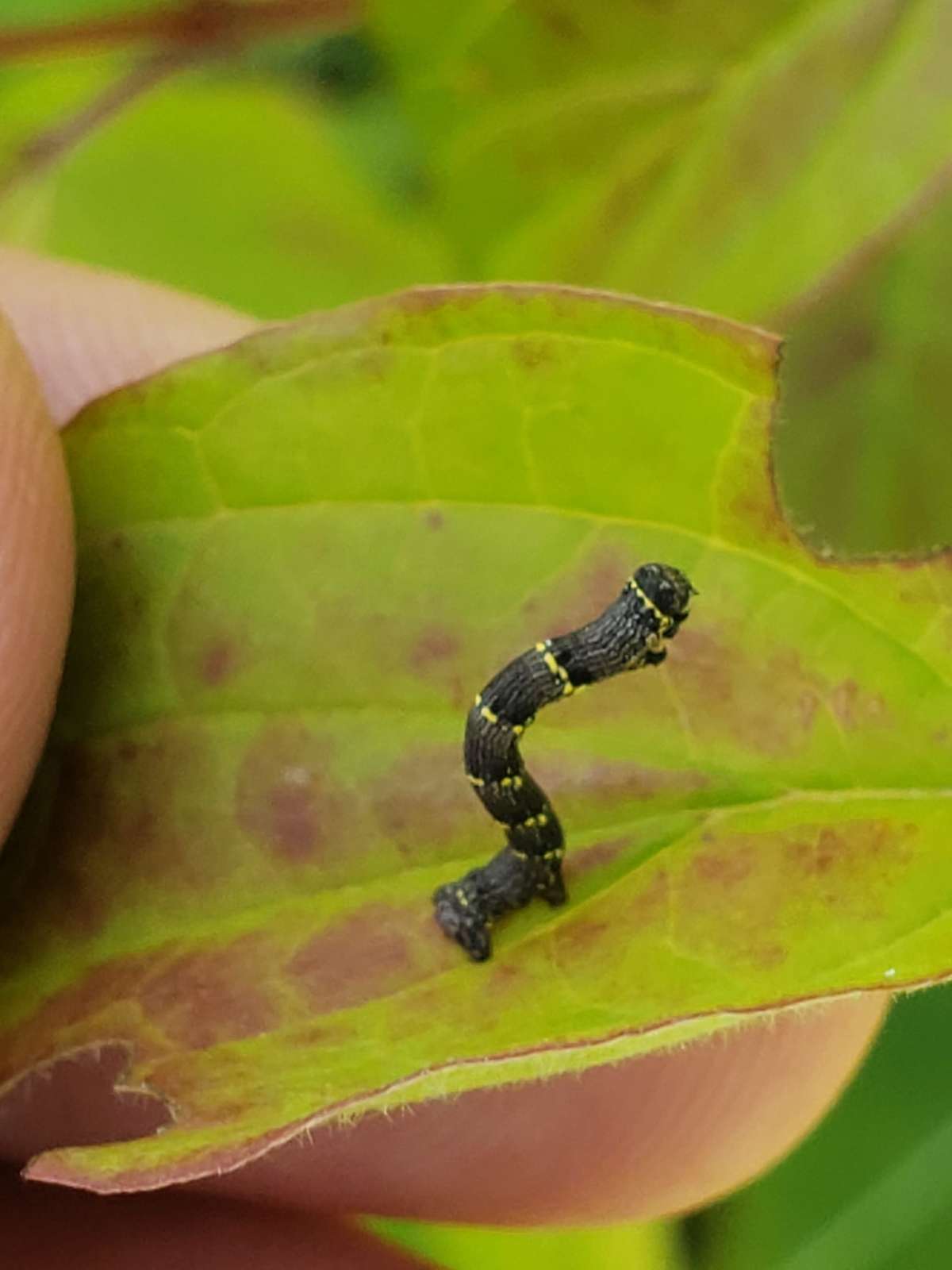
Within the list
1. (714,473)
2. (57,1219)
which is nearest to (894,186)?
(714,473)

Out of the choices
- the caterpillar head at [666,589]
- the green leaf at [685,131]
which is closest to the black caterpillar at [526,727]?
the caterpillar head at [666,589]

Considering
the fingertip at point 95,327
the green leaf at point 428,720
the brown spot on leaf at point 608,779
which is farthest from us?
the fingertip at point 95,327

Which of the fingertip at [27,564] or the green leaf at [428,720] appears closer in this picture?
the green leaf at [428,720]

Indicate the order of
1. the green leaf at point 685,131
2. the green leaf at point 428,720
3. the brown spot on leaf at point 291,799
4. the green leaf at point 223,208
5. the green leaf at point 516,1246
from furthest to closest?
the green leaf at point 223,208 → the green leaf at point 516,1246 → the green leaf at point 685,131 → the brown spot on leaf at point 291,799 → the green leaf at point 428,720

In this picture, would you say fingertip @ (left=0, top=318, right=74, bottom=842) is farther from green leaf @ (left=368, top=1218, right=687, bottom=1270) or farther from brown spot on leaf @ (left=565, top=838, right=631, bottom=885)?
green leaf @ (left=368, top=1218, right=687, bottom=1270)

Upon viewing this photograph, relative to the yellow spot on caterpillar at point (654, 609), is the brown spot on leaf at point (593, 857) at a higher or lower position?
lower

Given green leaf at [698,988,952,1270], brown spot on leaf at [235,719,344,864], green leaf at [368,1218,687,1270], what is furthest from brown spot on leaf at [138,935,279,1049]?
green leaf at [698,988,952,1270]

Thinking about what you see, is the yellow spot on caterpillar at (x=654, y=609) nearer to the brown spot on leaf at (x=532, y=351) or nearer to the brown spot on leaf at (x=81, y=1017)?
the brown spot on leaf at (x=532, y=351)
